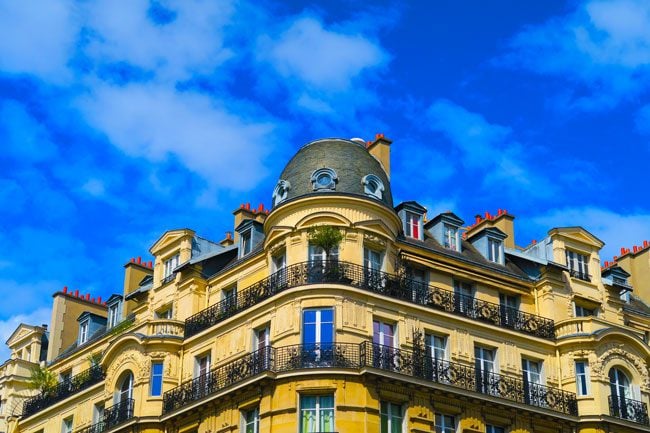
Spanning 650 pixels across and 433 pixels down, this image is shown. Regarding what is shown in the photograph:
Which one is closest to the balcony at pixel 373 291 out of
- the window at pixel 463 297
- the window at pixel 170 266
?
the window at pixel 463 297

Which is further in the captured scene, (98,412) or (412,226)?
(98,412)

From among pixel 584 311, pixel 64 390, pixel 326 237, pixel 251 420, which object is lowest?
pixel 251 420

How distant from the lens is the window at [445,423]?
36.0 metres

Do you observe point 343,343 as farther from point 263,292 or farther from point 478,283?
point 478,283

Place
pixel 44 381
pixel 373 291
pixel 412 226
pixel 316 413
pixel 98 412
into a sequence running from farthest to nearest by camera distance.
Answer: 1. pixel 44 381
2. pixel 98 412
3. pixel 412 226
4. pixel 373 291
5. pixel 316 413

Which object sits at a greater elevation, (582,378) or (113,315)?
(113,315)

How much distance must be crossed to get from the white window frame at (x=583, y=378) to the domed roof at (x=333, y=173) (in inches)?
288

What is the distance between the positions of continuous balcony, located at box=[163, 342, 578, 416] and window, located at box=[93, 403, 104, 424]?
3.87m

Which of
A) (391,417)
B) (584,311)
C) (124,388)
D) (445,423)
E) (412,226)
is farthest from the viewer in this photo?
(584,311)

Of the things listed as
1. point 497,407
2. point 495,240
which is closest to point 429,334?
point 497,407

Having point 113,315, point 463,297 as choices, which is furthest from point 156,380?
point 463,297

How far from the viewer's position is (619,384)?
39406 millimetres

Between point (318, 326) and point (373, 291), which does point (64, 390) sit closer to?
point (318, 326)

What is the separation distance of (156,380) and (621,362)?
548 inches
